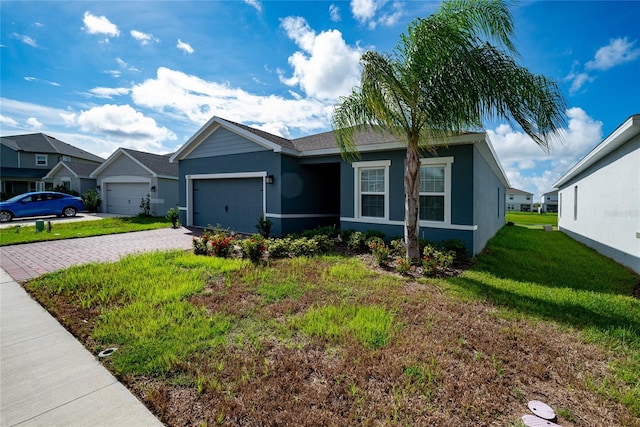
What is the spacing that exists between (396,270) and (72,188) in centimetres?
2727

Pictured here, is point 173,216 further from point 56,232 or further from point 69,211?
point 69,211

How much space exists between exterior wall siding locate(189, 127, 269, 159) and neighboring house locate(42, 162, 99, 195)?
53.3ft

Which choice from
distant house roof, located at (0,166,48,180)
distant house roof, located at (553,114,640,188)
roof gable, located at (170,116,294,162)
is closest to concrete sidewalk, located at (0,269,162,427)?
roof gable, located at (170,116,294,162)

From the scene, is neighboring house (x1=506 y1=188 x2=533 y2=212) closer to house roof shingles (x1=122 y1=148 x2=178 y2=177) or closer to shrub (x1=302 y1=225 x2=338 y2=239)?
shrub (x1=302 y1=225 x2=338 y2=239)

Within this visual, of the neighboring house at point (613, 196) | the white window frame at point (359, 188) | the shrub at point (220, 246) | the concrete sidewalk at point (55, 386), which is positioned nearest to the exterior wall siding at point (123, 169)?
the shrub at point (220, 246)

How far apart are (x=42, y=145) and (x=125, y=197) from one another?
21406mm

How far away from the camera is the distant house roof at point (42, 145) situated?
93.6 feet

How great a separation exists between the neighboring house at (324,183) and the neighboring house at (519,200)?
6258 cm

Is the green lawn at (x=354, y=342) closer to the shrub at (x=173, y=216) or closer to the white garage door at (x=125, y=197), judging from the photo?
the shrub at (x=173, y=216)

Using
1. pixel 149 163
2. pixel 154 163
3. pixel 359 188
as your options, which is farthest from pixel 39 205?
pixel 359 188

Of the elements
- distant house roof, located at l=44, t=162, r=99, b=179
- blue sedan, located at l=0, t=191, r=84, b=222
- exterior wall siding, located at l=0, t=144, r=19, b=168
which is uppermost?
exterior wall siding, located at l=0, t=144, r=19, b=168

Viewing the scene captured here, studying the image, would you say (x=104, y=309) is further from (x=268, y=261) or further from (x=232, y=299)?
(x=268, y=261)

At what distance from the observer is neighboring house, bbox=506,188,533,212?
64.6m

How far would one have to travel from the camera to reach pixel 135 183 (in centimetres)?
1848
